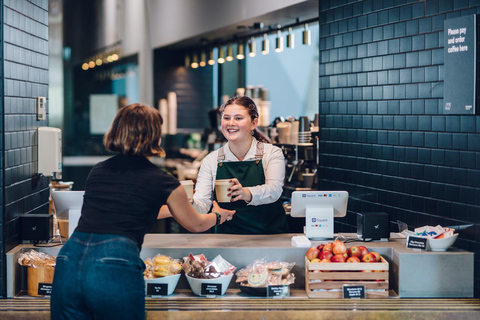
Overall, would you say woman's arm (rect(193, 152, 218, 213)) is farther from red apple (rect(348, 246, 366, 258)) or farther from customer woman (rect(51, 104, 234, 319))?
customer woman (rect(51, 104, 234, 319))

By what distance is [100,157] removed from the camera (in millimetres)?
12562

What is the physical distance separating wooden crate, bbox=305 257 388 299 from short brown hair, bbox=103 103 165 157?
1029mm

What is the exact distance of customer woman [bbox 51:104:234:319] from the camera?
2.39 metres

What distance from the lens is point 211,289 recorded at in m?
3.11

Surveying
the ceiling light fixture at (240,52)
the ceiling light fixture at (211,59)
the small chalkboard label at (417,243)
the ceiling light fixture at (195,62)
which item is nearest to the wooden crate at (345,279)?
the small chalkboard label at (417,243)

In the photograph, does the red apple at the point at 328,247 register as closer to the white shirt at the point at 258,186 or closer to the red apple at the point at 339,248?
the red apple at the point at 339,248

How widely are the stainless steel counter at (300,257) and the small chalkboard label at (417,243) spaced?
4cm

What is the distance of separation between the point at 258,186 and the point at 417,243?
977mm

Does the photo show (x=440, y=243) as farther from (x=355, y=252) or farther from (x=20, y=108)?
(x=20, y=108)

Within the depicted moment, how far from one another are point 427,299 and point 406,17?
5.87 feet

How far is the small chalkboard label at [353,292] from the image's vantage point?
307 centimetres

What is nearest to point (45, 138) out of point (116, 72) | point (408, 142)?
point (408, 142)

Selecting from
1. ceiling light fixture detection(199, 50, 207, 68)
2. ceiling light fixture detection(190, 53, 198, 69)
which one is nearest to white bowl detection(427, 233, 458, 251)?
ceiling light fixture detection(199, 50, 207, 68)

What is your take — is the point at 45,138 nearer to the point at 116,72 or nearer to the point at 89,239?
the point at 89,239
